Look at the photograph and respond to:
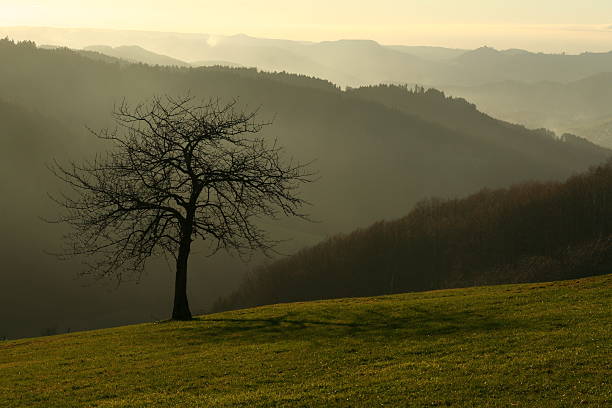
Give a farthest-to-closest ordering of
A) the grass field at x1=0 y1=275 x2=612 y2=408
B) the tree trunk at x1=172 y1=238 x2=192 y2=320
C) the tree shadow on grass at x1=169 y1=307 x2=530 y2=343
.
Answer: the tree trunk at x1=172 y1=238 x2=192 y2=320 < the tree shadow on grass at x1=169 y1=307 x2=530 y2=343 < the grass field at x1=0 y1=275 x2=612 y2=408

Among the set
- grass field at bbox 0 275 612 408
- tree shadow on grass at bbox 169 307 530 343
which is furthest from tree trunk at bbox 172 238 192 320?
tree shadow on grass at bbox 169 307 530 343

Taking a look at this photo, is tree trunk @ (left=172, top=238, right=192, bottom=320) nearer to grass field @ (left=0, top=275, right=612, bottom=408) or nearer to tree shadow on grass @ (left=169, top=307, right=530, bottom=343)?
grass field @ (left=0, top=275, right=612, bottom=408)

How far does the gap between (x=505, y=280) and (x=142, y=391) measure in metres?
178

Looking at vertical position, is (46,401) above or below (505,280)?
above

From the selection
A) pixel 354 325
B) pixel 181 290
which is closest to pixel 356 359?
pixel 354 325

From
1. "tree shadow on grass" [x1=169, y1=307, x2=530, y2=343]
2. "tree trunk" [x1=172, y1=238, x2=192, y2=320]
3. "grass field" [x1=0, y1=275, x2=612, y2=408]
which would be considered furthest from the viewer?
"tree trunk" [x1=172, y1=238, x2=192, y2=320]

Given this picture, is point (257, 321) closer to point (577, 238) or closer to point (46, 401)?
point (46, 401)

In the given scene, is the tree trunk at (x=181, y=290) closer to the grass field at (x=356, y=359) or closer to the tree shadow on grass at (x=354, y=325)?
the grass field at (x=356, y=359)

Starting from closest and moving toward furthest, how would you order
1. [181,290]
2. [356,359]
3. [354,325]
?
[356,359]
[354,325]
[181,290]

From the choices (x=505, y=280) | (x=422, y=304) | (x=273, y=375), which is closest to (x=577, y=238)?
(x=505, y=280)

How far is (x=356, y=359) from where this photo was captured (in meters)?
23.0

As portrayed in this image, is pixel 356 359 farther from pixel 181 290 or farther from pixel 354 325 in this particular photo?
pixel 181 290

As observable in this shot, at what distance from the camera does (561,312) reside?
2731 cm

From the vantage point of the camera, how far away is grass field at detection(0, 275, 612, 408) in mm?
18234
